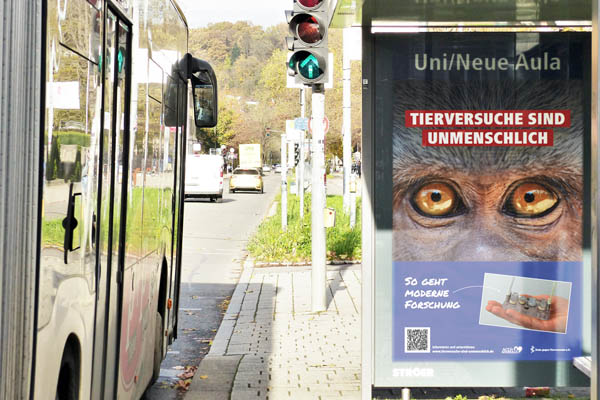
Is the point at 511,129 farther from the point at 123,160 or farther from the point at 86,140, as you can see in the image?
the point at 86,140

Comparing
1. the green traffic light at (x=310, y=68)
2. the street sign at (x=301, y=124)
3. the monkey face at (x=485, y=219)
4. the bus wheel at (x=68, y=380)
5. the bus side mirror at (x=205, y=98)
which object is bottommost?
the bus wheel at (x=68, y=380)

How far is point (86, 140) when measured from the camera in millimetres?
3705

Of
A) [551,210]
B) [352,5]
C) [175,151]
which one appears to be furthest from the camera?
[175,151]

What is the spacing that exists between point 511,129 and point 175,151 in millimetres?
2674

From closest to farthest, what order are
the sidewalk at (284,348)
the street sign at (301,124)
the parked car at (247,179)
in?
1. the sidewalk at (284,348)
2. the street sign at (301,124)
3. the parked car at (247,179)

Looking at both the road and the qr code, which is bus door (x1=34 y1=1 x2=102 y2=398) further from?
the road

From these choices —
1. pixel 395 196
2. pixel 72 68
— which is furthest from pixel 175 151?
pixel 72 68

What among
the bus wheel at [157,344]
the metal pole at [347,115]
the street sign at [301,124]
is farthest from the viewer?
the metal pole at [347,115]

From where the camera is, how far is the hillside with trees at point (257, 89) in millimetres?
43406

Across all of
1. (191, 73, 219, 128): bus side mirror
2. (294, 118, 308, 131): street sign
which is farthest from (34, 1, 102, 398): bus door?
(294, 118, 308, 131): street sign

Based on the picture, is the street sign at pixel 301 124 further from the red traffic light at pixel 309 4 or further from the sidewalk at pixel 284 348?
the red traffic light at pixel 309 4

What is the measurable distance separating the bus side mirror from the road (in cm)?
232

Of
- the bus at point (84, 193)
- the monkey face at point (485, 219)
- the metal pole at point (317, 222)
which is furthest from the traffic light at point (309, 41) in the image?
the monkey face at point (485, 219)

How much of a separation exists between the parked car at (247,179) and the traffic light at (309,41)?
4714 centimetres
